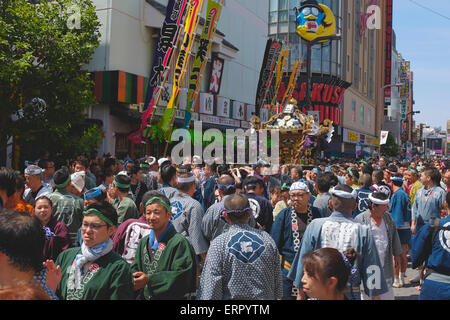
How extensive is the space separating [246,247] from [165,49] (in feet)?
50.0

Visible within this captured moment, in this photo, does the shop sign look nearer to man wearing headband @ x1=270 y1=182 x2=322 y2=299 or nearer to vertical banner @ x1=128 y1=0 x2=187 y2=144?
vertical banner @ x1=128 y1=0 x2=187 y2=144

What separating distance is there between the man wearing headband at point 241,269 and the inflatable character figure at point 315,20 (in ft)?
104

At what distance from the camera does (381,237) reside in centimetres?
561

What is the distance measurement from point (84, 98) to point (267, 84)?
55.4 feet

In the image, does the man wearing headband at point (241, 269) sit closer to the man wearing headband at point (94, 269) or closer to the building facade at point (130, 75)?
the man wearing headband at point (94, 269)

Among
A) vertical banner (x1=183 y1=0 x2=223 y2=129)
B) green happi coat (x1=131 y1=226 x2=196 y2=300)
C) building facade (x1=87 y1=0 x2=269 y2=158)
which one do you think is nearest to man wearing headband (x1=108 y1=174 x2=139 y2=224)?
green happi coat (x1=131 y1=226 x2=196 y2=300)

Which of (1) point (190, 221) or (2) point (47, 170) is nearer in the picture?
(1) point (190, 221)

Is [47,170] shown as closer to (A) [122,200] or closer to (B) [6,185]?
(A) [122,200]

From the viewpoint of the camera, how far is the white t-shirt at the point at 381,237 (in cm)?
552

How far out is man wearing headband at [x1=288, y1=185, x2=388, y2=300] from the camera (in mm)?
3924

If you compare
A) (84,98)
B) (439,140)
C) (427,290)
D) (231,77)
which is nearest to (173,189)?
(427,290)

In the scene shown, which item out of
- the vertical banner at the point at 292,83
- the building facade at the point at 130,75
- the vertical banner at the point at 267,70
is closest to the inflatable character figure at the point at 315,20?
the vertical banner at the point at 292,83

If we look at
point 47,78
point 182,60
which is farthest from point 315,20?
point 47,78
